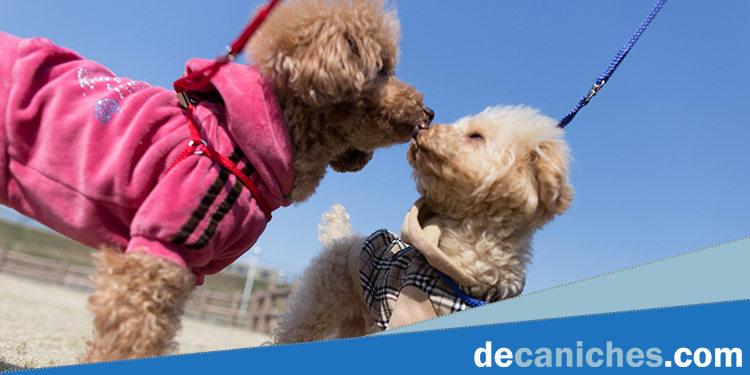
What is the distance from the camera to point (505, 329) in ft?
6.51

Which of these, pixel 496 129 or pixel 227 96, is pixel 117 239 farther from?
pixel 496 129

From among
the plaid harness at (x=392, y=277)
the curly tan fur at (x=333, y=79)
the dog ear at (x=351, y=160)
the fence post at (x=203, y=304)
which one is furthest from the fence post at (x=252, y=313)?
the curly tan fur at (x=333, y=79)

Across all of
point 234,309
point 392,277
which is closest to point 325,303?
point 392,277

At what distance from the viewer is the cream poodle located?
170cm

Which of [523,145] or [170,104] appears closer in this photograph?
[170,104]

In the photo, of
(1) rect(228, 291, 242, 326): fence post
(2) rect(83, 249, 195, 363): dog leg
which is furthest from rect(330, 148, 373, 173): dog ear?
(1) rect(228, 291, 242, 326): fence post

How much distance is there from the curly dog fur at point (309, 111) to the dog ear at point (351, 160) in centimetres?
3

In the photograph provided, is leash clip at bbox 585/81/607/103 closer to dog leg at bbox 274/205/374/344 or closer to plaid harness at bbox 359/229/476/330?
plaid harness at bbox 359/229/476/330

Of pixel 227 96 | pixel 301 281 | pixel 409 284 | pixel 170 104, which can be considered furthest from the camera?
pixel 301 281

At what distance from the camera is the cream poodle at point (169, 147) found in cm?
170

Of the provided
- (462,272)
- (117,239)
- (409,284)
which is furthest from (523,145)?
(117,239)

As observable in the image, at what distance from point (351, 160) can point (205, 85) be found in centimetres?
88

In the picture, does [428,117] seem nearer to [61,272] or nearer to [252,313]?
[252,313]

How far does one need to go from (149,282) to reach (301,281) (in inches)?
59.6
